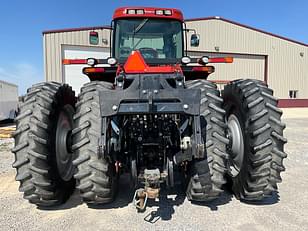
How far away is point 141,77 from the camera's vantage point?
2.78 m

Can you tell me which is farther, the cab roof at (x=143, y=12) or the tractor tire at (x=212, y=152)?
the cab roof at (x=143, y=12)

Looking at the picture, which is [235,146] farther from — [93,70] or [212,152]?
[93,70]

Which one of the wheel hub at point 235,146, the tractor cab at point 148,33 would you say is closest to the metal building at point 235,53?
the tractor cab at point 148,33

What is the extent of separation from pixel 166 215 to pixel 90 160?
106 centimetres

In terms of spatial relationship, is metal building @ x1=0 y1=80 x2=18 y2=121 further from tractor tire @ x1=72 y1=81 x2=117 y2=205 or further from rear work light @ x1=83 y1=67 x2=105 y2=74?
tractor tire @ x1=72 y1=81 x2=117 y2=205

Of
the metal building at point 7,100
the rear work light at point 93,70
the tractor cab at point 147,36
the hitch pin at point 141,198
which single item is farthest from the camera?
the metal building at point 7,100

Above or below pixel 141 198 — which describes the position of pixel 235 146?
above

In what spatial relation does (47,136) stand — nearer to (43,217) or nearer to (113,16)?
(43,217)

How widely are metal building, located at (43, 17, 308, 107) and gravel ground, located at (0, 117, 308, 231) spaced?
14246 millimetres

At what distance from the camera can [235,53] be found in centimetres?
2209

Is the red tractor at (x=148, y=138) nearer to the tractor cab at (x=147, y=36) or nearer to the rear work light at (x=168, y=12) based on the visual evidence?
the tractor cab at (x=147, y=36)

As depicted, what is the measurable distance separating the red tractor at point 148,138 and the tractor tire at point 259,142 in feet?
0.04

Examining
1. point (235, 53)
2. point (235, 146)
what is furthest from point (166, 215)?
point (235, 53)

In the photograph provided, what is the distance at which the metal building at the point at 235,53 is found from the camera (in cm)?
1661
